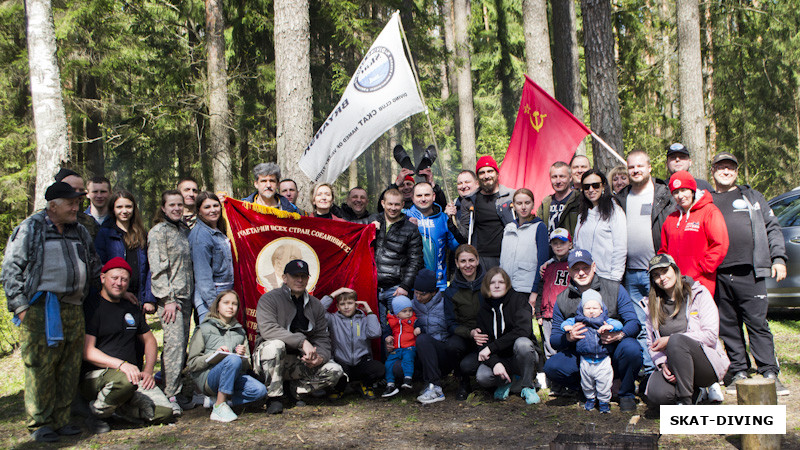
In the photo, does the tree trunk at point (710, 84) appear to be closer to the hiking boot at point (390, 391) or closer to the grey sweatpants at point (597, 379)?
the grey sweatpants at point (597, 379)

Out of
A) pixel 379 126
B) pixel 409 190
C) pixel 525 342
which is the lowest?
pixel 525 342

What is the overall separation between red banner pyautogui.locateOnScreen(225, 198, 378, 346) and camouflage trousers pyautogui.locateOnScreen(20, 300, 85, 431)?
5.66 ft

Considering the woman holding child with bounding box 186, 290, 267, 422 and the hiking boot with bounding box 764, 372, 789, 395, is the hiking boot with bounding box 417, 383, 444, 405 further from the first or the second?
the hiking boot with bounding box 764, 372, 789, 395

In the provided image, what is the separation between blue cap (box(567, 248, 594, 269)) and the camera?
222 inches

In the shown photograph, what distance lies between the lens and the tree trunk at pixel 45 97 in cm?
856

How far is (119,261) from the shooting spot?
18.0 feet

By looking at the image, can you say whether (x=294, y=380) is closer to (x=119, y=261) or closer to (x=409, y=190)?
(x=119, y=261)

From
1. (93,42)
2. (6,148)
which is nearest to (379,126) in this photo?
(93,42)

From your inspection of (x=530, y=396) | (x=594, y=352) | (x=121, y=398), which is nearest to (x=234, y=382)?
(x=121, y=398)

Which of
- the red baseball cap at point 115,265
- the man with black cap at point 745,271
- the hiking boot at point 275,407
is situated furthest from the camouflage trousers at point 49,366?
the man with black cap at point 745,271

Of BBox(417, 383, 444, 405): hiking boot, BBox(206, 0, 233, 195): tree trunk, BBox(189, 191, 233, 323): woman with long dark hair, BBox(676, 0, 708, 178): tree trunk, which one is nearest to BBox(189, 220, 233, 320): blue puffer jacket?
BBox(189, 191, 233, 323): woman with long dark hair

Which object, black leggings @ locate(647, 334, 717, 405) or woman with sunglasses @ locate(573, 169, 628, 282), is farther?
woman with sunglasses @ locate(573, 169, 628, 282)

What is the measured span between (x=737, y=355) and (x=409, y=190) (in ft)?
12.4

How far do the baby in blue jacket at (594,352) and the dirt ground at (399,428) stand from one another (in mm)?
166
